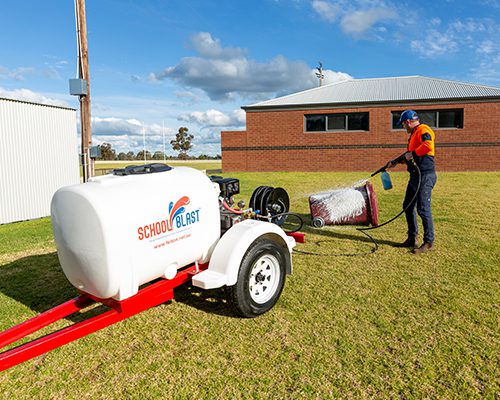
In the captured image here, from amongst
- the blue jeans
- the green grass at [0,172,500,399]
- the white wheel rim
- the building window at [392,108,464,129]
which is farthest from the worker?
the building window at [392,108,464,129]

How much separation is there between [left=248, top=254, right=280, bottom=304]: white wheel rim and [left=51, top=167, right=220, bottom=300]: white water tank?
676mm

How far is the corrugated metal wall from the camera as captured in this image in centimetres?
841

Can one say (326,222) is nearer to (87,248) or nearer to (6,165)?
(87,248)

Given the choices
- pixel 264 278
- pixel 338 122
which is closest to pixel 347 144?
pixel 338 122

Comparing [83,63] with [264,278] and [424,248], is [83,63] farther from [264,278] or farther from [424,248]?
[424,248]

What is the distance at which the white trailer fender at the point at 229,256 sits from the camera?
3.18 metres

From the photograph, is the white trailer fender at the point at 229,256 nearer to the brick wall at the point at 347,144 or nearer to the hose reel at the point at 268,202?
the hose reel at the point at 268,202

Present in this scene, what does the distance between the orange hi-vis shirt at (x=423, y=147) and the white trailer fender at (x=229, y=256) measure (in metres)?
3.06

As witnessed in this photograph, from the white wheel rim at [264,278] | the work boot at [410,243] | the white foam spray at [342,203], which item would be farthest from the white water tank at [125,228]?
the white foam spray at [342,203]

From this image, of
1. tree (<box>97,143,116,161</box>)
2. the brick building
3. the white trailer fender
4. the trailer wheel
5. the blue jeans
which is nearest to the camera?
the white trailer fender

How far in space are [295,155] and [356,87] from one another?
21.3ft

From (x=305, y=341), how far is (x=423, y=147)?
140 inches

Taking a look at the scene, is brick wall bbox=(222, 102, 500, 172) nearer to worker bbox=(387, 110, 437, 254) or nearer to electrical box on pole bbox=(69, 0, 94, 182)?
electrical box on pole bbox=(69, 0, 94, 182)

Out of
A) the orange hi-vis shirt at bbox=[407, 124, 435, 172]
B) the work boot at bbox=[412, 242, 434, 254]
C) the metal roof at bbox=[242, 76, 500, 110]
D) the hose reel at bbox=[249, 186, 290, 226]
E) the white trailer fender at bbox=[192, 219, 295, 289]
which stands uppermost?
the metal roof at bbox=[242, 76, 500, 110]
